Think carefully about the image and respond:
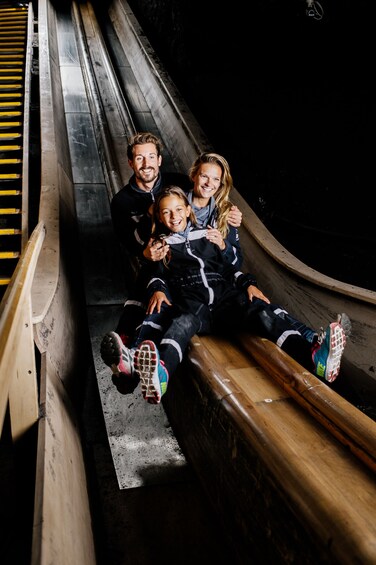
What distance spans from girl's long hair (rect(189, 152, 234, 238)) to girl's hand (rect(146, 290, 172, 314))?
0.50 metres

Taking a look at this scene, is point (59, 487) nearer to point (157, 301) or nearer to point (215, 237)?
point (157, 301)

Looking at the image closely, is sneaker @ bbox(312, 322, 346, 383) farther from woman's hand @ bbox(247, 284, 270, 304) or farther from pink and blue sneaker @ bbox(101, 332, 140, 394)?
pink and blue sneaker @ bbox(101, 332, 140, 394)

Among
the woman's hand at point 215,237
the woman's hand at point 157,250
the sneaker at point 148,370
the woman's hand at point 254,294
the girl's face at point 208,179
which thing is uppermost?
the girl's face at point 208,179

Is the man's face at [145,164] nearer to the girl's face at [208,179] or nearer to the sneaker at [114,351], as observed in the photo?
the girl's face at [208,179]

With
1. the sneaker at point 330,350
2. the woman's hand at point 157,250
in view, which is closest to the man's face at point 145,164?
the woman's hand at point 157,250

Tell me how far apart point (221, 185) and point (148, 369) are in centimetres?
Result: 120

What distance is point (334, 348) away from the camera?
1835mm

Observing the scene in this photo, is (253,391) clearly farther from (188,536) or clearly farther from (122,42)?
(122,42)

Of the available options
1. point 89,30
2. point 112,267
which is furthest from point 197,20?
point 112,267

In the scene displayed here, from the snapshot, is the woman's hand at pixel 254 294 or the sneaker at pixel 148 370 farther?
the woman's hand at pixel 254 294

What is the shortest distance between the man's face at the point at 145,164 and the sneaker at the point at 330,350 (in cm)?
149

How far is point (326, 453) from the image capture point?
A: 1.49m

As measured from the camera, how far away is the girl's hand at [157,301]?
7.20 feet

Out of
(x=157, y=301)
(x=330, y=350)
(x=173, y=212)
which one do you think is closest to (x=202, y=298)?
(x=157, y=301)
